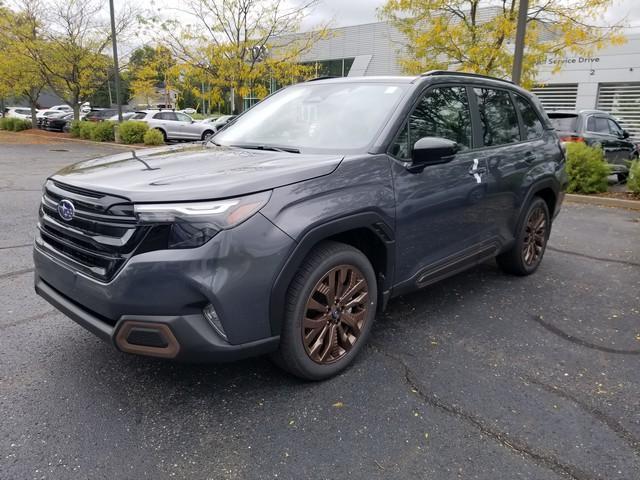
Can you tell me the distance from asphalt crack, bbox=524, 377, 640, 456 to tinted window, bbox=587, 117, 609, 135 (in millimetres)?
9314

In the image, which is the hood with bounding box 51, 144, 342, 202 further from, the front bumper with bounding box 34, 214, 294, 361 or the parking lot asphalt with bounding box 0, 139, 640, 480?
the parking lot asphalt with bounding box 0, 139, 640, 480

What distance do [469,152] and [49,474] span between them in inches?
130

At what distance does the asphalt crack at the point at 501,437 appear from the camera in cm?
225

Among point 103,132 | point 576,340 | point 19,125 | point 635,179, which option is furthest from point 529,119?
point 19,125

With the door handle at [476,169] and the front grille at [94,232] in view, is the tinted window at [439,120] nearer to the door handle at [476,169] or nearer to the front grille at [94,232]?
the door handle at [476,169]

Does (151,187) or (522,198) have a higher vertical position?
(151,187)


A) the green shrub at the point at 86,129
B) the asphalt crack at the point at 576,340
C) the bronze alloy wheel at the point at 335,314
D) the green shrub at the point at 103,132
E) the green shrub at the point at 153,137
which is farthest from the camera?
the green shrub at the point at 86,129

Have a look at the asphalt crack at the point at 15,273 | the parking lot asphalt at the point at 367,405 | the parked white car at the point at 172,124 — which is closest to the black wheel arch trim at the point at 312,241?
the parking lot asphalt at the point at 367,405

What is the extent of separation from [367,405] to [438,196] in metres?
1.49

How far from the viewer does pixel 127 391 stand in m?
2.79

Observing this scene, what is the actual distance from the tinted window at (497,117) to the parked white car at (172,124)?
19.8 meters

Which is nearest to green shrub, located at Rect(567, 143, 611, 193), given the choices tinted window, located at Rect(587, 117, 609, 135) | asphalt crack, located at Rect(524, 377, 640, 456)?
tinted window, located at Rect(587, 117, 609, 135)

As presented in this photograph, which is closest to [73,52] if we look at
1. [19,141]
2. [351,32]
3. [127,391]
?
[19,141]

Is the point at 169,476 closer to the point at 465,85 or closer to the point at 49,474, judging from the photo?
the point at 49,474
